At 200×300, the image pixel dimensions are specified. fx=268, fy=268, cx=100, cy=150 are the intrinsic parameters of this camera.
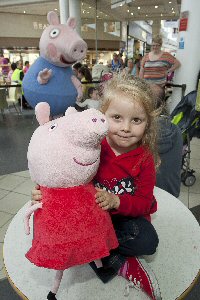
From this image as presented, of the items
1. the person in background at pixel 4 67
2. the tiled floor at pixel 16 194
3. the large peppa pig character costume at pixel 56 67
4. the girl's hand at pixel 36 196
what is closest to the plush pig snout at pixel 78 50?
the large peppa pig character costume at pixel 56 67

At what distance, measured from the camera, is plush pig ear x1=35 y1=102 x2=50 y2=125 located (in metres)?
0.85

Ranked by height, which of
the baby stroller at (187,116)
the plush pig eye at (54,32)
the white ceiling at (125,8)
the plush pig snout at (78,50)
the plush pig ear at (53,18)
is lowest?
the baby stroller at (187,116)

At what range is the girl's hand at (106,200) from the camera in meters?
0.85

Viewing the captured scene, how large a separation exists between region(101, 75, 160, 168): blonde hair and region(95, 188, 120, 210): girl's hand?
0.30m

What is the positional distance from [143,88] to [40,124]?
1.43 feet

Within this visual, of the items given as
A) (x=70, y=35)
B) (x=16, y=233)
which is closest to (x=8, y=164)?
(x=70, y=35)

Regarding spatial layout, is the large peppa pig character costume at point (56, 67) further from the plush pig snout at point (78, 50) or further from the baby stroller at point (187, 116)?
the baby stroller at point (187, 116)

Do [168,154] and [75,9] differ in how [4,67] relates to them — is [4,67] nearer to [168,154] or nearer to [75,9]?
[75,9]

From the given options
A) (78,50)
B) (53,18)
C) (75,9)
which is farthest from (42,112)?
(75,9)

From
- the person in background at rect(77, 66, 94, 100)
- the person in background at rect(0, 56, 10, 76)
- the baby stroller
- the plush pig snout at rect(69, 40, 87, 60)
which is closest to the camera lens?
the baby stroller

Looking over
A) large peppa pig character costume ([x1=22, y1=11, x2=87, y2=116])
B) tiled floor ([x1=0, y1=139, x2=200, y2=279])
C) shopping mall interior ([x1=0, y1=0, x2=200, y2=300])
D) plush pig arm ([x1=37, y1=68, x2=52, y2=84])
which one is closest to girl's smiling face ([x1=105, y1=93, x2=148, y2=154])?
shopping mall interior ([x1=0, y1=0, x2=200, y2=300])

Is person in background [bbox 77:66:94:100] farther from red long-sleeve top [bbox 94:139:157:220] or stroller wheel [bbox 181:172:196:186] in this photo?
red long-sleeve top [bbox 94:139:157:220]

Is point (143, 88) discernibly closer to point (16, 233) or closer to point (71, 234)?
point (71, 234)

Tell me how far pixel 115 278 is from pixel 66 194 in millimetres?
411
